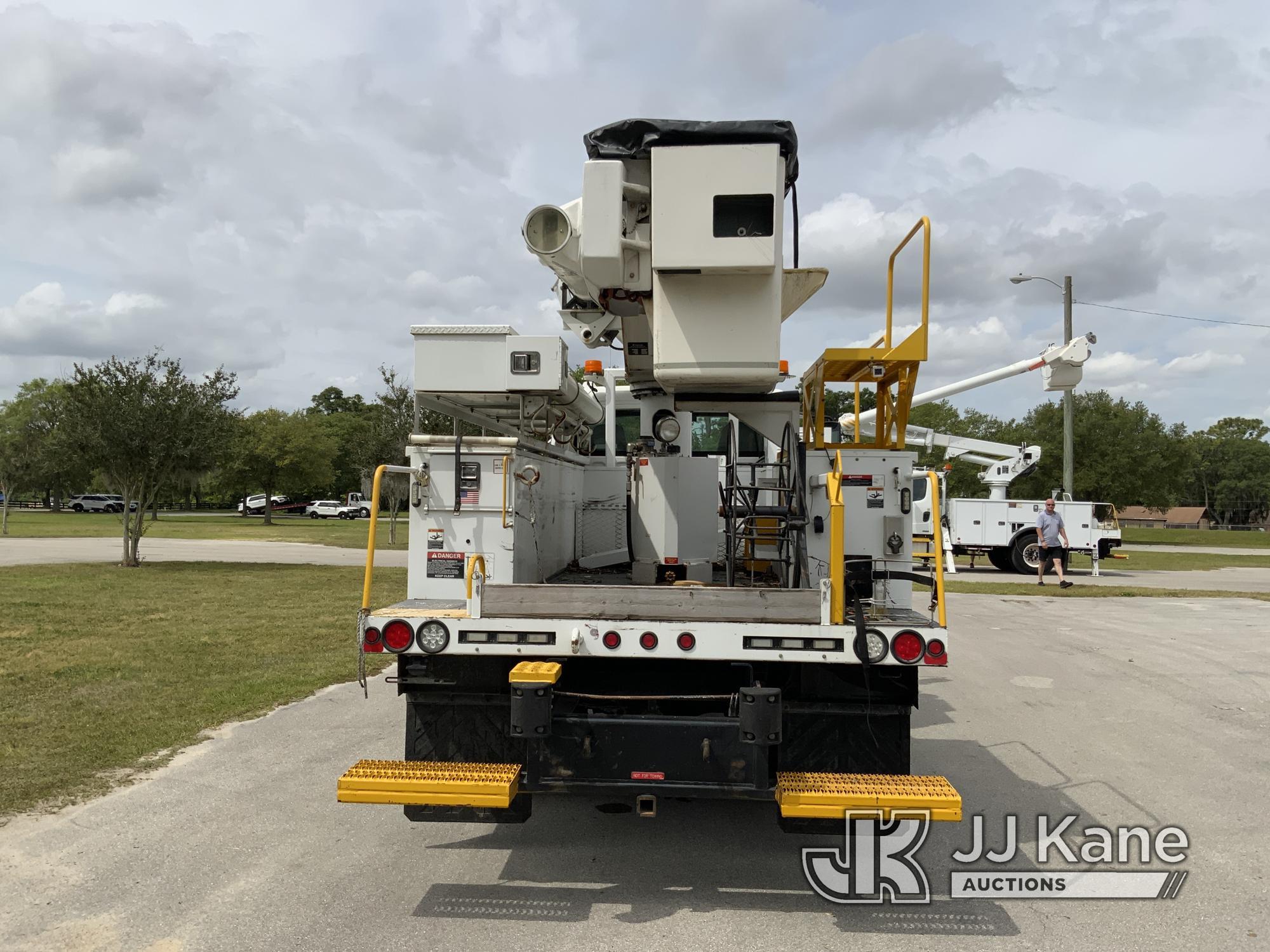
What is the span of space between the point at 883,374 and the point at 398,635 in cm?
314

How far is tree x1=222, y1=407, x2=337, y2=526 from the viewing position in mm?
56719

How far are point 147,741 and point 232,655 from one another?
12.1ft

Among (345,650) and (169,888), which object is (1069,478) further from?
(169,888)

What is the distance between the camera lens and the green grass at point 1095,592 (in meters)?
17.8

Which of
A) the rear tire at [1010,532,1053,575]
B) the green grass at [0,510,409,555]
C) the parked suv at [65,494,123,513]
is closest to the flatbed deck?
the rear tire at [1010,532,1053,575]

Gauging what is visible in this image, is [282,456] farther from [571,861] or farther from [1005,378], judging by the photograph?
[571,861]

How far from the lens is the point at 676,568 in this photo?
5855 mm

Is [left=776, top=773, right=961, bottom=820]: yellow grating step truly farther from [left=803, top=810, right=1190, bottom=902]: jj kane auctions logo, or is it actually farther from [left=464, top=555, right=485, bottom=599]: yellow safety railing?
[left=464, top=555, right=485, bottom=599]: yellow safety railing

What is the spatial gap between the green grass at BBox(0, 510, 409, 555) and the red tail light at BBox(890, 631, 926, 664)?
84.3ft

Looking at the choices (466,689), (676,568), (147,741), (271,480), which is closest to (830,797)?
(466,689)

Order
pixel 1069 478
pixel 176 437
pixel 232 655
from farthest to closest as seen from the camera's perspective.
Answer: pixel 1069 478, pixel 176 437, pixel 232 655

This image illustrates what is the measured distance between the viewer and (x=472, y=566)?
189 inches

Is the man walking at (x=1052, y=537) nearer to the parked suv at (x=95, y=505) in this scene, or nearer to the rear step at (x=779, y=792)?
the rear step at (x=779, y=792)

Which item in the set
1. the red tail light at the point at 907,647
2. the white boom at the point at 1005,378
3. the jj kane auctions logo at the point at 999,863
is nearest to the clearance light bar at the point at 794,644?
the red tail light at the point at 907,647
